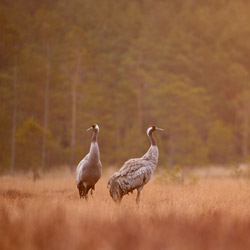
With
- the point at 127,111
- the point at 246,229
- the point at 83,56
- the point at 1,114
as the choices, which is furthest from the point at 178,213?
the point at 127,111

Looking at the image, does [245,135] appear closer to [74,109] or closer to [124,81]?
[124,81]

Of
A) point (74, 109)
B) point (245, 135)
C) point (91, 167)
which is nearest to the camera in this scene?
point (91, 167)

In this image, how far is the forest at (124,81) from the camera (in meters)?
25.7

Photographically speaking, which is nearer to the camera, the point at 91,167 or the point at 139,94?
the point at 91,167

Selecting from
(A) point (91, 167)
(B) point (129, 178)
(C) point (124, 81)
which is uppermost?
(C) point (124, 81)

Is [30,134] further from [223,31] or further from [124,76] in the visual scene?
[223,31]

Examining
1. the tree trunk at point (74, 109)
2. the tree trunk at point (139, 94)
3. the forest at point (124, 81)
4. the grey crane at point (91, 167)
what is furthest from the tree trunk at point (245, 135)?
the grey crane at point (91, 167)

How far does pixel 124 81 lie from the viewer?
34.8 metres

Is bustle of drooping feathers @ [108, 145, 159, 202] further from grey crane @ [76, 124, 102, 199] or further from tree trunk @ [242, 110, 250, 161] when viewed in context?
tree trunk @ [242, 110, 250, 161]

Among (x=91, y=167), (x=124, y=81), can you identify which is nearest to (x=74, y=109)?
(x=124, y=81)

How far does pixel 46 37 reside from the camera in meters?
30.9

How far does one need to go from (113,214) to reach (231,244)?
2.33 metres

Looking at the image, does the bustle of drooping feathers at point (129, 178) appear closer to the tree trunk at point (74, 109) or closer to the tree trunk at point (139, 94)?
the tree trunk at point (74, 109)

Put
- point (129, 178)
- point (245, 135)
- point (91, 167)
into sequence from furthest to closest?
point (245, 135)
point (91, 167)
point (129, 178)
